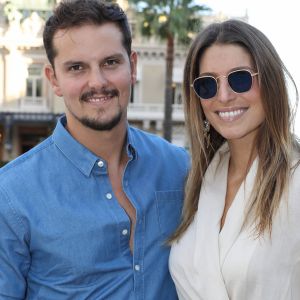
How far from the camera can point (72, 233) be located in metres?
2.39

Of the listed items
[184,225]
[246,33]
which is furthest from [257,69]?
[184,225]

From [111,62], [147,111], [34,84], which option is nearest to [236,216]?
[111,62]

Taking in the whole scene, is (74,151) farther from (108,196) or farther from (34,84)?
(34,84)

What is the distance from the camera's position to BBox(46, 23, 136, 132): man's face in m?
2.46

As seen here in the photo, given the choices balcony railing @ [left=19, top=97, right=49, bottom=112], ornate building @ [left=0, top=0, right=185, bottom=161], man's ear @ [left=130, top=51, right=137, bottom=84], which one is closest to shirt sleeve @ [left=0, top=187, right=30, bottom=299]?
man's ear @ [left=130, top=51, right=137, bottom=84]

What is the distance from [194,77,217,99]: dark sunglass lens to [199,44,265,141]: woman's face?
0.02 meters

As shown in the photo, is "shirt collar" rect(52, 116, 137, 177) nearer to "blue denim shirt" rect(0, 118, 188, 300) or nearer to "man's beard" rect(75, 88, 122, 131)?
"blue denim shirt" rect(0, 118, 188, 300)

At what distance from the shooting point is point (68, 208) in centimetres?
242

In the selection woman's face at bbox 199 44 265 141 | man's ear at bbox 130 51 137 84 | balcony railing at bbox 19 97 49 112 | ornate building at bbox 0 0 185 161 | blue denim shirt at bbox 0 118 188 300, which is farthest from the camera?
balcony railing at bbox 19 97 49 112

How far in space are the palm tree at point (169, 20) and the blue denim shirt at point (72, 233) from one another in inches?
701

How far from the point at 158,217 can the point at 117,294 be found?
447 mm

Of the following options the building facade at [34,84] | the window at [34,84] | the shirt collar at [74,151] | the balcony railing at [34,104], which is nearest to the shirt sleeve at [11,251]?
the shirt collar at [74,151]

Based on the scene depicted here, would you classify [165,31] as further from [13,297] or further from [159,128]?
[13,297]

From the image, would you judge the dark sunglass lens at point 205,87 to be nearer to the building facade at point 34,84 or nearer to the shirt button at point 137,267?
the shirt button at point 137,267
